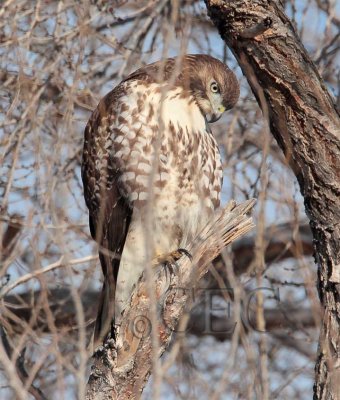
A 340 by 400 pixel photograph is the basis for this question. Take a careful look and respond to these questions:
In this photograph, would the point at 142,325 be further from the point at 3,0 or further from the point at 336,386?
the point at 3,0

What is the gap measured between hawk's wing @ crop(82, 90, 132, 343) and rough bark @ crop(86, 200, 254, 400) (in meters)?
0.85

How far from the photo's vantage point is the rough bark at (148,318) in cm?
421

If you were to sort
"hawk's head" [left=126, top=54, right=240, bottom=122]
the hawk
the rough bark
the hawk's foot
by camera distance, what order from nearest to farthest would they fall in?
the rough bark, the hawk's foot, the hawk, "hawk's head" [left=126, top=54, right=240, bottom=122]

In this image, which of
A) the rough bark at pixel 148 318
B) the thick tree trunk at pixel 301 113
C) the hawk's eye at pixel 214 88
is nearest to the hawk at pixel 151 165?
the hawk's eye at pixel 214 88

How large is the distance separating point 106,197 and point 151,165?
39 cm

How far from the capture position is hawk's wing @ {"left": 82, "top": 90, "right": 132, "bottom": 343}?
5.42m

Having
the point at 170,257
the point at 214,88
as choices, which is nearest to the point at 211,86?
the point at 214,88

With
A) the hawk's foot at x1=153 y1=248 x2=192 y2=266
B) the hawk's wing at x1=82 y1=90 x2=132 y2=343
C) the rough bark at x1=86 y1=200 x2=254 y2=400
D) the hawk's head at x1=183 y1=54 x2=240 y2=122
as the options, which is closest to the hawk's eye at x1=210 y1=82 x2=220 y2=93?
the hawk's head at x1=183 y1=54 x2=240 y2=122

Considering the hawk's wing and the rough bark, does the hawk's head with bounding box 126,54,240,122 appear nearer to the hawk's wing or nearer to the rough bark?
the hawk's wing

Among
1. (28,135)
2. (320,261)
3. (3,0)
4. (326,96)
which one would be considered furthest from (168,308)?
(3,0)

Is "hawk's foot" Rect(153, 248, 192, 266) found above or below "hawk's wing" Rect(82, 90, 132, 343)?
below

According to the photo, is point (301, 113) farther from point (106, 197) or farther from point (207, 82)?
point (106, 197)

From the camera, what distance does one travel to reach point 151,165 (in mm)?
5195

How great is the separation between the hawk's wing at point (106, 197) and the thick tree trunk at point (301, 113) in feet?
3.77
